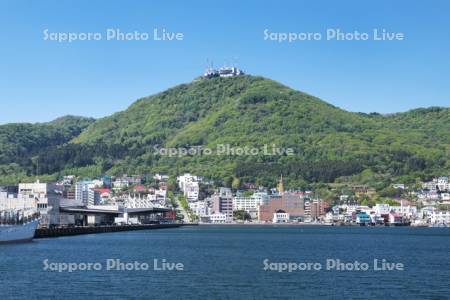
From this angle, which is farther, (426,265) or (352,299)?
(426,265)

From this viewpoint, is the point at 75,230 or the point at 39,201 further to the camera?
the point at 39,201

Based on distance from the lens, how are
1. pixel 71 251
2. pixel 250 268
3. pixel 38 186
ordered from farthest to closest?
pixel 38 186 < pixel 71 251 < pixel 250 268

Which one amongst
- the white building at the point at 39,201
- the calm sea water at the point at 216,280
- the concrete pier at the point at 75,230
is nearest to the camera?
the calm sea water at the point at 216,280

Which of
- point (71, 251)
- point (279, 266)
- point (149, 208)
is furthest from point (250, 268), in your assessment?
point (149, 208)

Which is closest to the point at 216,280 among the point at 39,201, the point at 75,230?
the point at 75,230

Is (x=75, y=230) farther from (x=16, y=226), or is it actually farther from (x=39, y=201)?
(x=16, y=226)

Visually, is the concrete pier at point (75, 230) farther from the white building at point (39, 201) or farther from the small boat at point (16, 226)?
the small boat at point (16, 226)

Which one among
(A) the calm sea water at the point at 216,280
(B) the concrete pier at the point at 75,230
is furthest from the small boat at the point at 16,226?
(A) the calm sea water at the point at 216,280

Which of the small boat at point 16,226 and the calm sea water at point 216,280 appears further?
the small boat at point 16,226

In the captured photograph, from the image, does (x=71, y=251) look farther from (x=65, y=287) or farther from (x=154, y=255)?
(x=65, y=287)
